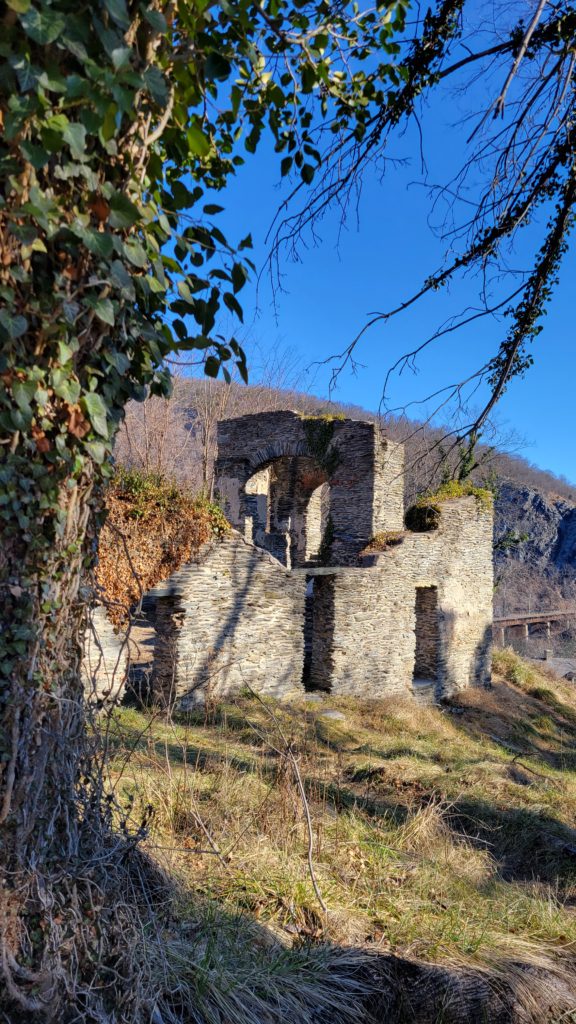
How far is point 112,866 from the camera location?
2260 mm

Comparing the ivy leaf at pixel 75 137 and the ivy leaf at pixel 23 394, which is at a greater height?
the ivy leaf at pixel 75 137

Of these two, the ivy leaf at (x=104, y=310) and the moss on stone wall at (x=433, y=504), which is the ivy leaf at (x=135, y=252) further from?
the moss on stone wall at (x=433, y=504)

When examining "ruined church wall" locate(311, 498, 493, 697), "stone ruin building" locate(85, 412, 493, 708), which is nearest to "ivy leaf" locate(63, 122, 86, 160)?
"stone ruin building" locate(85, 412, 493, 708)

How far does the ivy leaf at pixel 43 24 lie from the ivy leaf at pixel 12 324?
1.99 ft

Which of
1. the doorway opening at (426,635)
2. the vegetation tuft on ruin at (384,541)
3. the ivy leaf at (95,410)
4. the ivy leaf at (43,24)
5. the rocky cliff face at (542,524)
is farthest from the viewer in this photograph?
the rocky cliff face at (542,524)

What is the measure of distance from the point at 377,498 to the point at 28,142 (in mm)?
13079

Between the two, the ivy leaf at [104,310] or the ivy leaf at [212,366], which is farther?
the ivy leaf at [212,366]

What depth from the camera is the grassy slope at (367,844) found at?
293cm

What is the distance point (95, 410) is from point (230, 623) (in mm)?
8721

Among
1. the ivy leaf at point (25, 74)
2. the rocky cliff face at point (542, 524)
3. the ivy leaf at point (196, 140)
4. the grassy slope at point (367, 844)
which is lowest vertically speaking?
the grassy slope at point (367, 844)

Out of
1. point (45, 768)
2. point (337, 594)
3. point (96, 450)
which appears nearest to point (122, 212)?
point (96, 450)

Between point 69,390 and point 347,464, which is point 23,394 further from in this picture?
point 347,464

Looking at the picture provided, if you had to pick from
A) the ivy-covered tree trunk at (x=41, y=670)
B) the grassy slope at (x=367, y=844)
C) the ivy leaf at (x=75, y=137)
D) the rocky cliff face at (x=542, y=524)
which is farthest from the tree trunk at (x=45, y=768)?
the rocky cliff face at (x=542, y=524)

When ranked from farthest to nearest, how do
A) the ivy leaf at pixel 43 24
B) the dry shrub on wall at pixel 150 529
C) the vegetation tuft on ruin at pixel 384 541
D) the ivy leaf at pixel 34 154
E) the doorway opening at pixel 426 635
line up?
the doorway opening at pixel 426 635 → the vegetation tuft on ruin at pixel 384 541 → the dry shrub on wall at pixel 150 529 → the ivy leaf at pixel 34 154 → the ivy leaf at pixel 43 24
